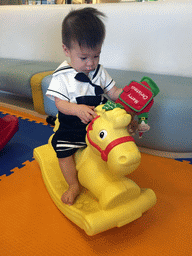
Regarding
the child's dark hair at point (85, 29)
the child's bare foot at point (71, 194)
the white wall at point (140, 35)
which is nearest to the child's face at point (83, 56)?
the child's dark hair at point (85, 29)

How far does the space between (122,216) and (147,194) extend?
0.41 feet

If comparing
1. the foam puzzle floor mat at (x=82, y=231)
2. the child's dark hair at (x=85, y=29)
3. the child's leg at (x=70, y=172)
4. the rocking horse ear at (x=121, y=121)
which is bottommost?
the foam puzzle floor mat at (x=82, y=231)

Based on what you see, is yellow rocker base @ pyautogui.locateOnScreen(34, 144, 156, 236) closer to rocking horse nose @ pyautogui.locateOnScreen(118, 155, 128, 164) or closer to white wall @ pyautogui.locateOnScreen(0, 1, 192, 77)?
rocking horse nose @ pyautogui.locateOnScreen(118, 155, 128, 164)

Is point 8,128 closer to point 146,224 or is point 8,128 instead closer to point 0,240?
point 0,240

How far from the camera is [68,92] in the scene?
852 millimetres

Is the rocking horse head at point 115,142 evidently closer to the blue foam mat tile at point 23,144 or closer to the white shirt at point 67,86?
the white shirt at point 67,86

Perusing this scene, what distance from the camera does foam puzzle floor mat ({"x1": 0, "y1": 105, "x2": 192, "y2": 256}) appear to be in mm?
729

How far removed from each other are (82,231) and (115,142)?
36 cm

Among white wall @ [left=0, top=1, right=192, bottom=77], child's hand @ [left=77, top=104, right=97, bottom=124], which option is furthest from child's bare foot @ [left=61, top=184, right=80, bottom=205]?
white wall @ [left=0, top=1, right=192, bottom=77]

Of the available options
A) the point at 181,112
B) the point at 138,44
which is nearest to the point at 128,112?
the point at 181,112

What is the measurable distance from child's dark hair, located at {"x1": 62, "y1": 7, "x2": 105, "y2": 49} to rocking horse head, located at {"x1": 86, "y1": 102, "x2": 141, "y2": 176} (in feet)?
0.75

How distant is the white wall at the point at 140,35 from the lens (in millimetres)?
1505

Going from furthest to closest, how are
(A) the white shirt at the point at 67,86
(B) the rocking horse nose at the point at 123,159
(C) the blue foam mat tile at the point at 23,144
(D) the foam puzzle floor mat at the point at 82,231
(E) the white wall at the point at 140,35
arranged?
(E) the white wall at the point at 140,35, (C) the blue foam mat tile at the point at 23,144, (A) the white shirt at the point at 67,86, (D) the foam puzzle floor mat at the point at 82,231, (B) the rocking horse nose at the point at 123,159

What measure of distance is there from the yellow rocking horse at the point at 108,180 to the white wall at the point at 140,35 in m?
1.03
